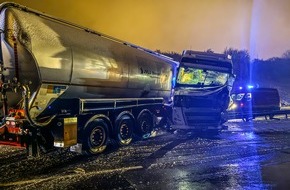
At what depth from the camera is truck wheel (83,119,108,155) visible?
8.39 m

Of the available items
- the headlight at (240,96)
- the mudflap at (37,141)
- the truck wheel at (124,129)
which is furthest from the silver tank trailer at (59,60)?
the headlight at (240,96)

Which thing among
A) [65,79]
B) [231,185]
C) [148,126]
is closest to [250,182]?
[231,185]

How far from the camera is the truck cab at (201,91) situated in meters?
12.0

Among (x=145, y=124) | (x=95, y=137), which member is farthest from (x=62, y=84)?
(x=145, y=124)

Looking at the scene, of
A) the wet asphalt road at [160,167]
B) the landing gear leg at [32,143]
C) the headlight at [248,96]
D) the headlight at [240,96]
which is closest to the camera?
the wet asphalt road at [160,167]

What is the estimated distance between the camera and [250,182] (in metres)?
6.20

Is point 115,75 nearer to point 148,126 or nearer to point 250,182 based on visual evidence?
point 148,126

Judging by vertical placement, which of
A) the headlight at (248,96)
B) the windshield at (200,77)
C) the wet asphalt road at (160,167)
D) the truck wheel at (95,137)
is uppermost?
the windshield at (200,77)

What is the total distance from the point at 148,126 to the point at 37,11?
20.0 feet

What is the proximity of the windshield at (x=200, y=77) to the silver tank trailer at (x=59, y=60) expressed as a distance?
2439 millimetres

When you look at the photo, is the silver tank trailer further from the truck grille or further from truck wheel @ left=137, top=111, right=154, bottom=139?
the truck grille

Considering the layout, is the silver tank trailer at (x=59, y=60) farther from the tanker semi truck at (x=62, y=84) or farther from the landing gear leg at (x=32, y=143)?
the landing gear leg at (x=32, y=143)

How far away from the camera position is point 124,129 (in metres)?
10.2

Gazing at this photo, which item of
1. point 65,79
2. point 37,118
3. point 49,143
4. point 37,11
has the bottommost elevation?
point 49,143
